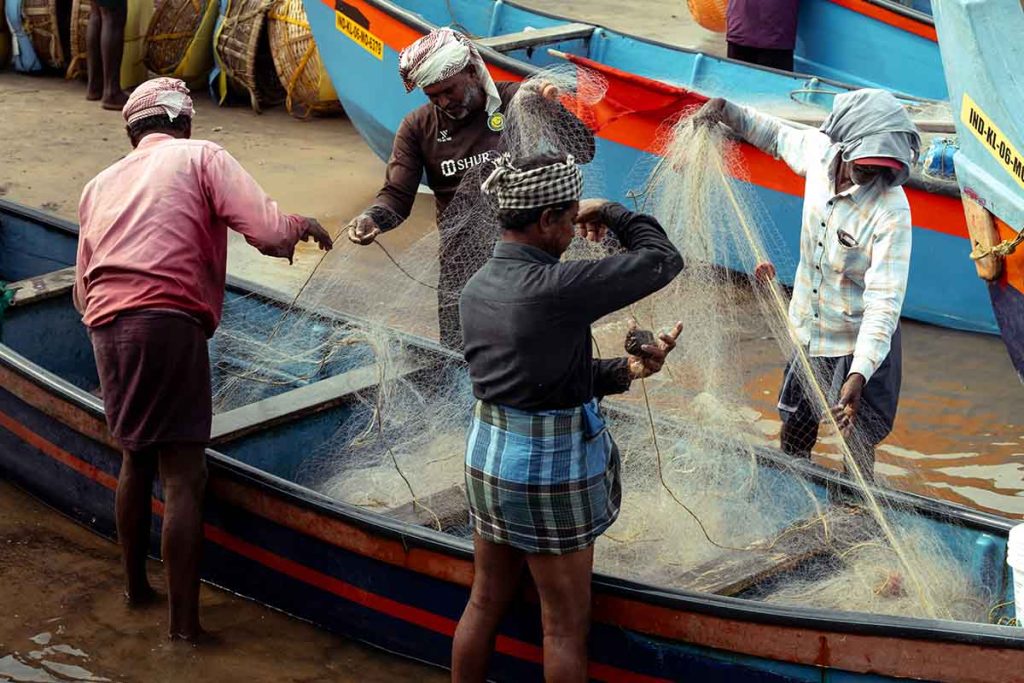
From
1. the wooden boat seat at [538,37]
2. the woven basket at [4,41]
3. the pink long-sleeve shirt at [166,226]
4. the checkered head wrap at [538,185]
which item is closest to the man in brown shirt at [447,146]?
the pink long-sleeve shirt at [166,226]

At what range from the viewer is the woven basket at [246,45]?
10.7 meters

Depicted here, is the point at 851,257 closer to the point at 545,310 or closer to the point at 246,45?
the point at 545,310

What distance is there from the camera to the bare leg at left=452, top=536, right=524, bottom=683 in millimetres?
3508

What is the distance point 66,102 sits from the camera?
11.0 meters

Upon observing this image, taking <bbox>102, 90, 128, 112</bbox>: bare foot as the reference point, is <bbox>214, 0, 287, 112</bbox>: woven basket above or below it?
above

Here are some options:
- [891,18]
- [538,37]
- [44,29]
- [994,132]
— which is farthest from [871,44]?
[44,29]

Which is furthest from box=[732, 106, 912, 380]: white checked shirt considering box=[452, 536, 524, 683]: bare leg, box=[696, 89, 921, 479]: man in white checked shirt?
box=[452, 536, 524, 683]: bare leg

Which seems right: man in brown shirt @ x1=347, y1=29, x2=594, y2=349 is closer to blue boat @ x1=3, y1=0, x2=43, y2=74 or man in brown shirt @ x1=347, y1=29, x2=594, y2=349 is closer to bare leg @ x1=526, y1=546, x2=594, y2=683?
bare leg @ x1=526, y1=546, x2=594, y2=683

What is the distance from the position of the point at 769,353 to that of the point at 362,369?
8.04ft

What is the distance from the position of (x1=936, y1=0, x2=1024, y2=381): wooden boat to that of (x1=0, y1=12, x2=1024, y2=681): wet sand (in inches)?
32.0

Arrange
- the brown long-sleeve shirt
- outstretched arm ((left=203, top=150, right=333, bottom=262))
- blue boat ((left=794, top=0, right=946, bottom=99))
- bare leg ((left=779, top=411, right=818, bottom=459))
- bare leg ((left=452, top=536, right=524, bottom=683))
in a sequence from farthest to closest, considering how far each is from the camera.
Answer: blue boat ((left=794, top=0, right=946, bottom=99)) → the brown long-sleeve shirt → bare leg ((left=779, top=411, right=818, bottom=459)) → outstretched arm ((left=203, top=150, right=333, bottom=262)) → bare leg ((left=452, top=536, right=524, bottom=683))

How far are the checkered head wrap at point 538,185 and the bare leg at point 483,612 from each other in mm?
907

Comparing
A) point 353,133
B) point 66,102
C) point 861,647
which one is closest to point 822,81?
point 353,133

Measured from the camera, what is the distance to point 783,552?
4.31 metres
